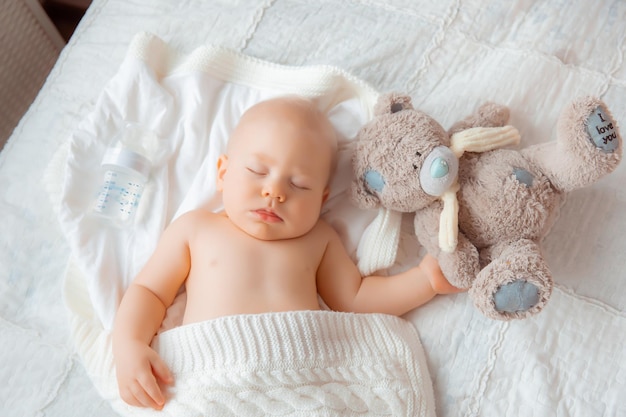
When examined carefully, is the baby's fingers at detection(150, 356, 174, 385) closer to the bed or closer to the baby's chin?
the bed

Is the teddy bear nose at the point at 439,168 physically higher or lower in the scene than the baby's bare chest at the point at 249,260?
higher

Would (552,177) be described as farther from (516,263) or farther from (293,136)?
(293,136)

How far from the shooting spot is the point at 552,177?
0.97 meters

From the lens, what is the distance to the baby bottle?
1.15 metres

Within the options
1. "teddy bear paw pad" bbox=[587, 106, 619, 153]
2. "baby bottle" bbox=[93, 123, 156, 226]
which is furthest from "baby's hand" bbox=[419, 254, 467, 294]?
"baby bottle" bbox=[93, 123, 156, 226]

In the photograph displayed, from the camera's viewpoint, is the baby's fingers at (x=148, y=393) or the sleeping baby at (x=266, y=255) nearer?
the baby's fingers at (x=148, y=393)

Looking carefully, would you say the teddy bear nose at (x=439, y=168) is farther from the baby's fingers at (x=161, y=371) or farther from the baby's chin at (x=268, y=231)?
the baby's fingers at (x=161, y=371)

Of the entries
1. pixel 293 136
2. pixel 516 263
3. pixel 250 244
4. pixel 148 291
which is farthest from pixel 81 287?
pixel 516 263

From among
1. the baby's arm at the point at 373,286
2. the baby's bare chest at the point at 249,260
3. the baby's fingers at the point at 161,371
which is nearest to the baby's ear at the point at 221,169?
the baby's bare chest at the point at 249,260

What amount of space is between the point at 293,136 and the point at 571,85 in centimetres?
59

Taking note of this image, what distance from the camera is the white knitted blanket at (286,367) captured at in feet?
2.99

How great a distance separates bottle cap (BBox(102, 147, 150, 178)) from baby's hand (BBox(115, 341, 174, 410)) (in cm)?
35

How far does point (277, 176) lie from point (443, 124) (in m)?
0.38

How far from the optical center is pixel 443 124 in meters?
1.21
